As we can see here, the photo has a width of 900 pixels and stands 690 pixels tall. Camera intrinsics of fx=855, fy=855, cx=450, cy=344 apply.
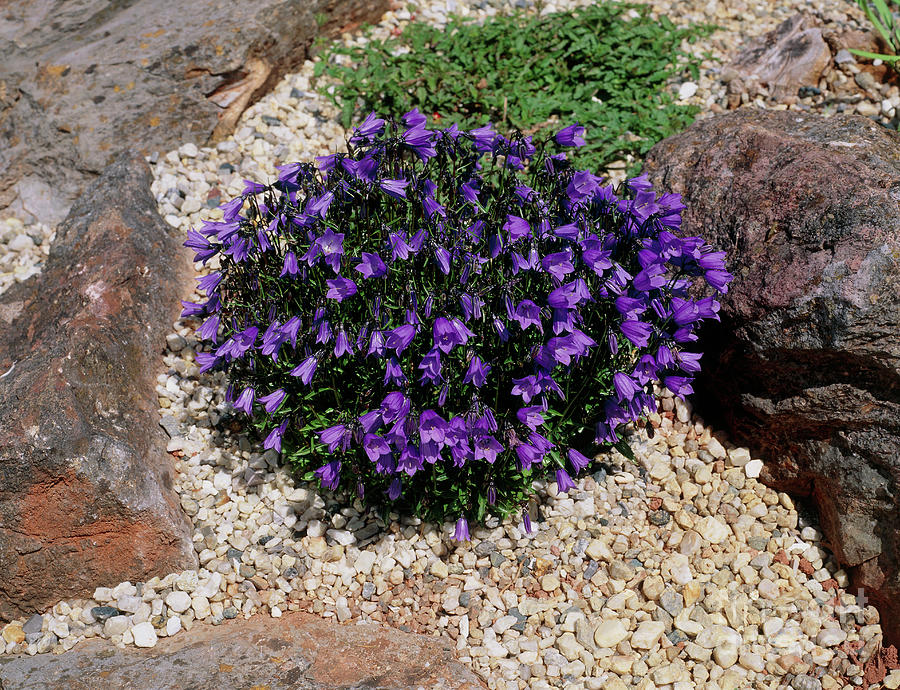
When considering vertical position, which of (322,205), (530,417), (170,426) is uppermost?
(322,205)

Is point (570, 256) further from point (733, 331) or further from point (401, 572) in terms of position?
point (401, 572)

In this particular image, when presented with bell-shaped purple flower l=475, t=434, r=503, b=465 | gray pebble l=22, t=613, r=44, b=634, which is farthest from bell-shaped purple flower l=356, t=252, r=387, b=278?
gray pebble l=22, t=613, r=44, b=634

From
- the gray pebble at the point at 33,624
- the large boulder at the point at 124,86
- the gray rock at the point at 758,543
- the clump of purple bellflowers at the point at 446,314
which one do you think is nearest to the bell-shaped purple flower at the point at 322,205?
the clump of purple bellflowers at the point at 446,314

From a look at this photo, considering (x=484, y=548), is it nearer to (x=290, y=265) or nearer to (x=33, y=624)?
(x=290, y=265)

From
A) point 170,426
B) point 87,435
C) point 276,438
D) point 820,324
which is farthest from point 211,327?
point 820,324

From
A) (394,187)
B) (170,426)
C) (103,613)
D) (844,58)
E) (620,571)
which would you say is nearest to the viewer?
(394,187)
